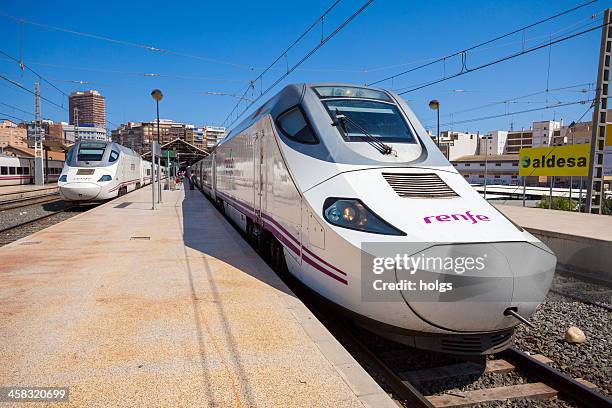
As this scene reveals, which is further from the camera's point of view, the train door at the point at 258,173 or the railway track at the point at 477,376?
the train door at the point at 258,173

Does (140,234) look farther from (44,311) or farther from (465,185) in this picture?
(465,185)

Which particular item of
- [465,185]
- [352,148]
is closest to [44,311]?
[352,148]

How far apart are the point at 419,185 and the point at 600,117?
1309 cm

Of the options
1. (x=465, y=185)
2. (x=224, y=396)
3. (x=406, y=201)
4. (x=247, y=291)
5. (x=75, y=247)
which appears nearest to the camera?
(x=224, y=396)

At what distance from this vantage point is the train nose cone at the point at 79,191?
16.2 m

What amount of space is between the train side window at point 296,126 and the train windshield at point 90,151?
13867 millimetres

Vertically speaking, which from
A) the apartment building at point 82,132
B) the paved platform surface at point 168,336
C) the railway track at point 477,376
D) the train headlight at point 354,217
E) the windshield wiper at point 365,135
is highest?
the apartment building at point 82,132

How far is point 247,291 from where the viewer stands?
17.6 feet

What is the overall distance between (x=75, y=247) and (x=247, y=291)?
4789mm

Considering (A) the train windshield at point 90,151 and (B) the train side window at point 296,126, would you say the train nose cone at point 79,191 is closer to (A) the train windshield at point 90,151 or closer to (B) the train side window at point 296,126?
(A) the train windshield at point 90,151

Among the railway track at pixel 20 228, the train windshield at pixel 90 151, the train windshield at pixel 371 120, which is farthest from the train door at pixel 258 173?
the train windshield at pixel 90 151

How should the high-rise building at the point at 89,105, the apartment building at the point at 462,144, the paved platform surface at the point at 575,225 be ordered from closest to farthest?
the paved platform surface at the point at 575,225 < the apartment building at the point at 462,144 < the high-rise building at the point at 89,105

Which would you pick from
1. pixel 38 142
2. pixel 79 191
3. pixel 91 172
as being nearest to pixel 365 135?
pixel 79 191

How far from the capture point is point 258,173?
743 cm
